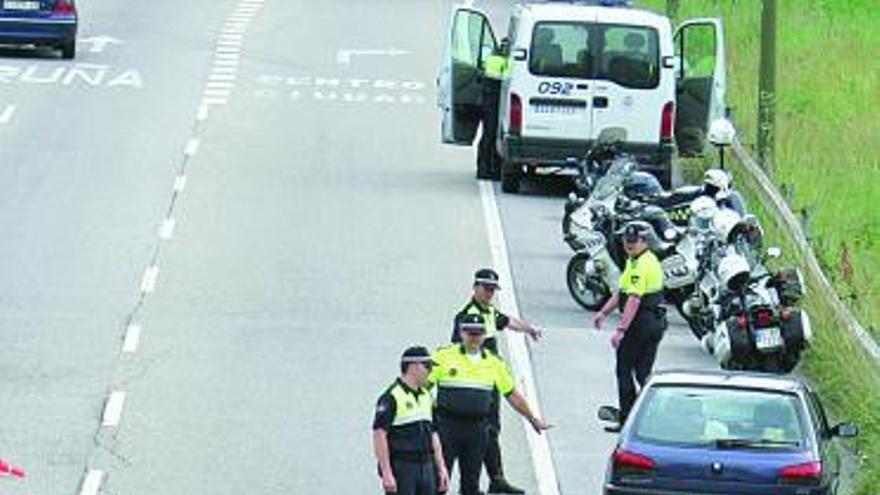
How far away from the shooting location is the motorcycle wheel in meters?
28.9

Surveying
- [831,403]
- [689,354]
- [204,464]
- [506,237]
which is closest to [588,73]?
[506,237]

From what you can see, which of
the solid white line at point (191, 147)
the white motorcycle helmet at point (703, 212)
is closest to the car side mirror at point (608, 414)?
the white motorcycle helmet at point (703, 212)

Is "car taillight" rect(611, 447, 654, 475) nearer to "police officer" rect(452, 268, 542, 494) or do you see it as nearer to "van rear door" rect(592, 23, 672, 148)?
"police officer" rect(452, 268, 542, 494)

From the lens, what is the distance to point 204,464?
72.7 ft

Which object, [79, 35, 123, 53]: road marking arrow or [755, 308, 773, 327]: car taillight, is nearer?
[755, 308, 773, 327]: car taillight

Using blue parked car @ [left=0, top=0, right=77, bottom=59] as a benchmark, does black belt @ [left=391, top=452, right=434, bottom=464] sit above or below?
above

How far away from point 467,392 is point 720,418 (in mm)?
2023

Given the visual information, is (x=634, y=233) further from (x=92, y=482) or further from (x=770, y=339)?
(x=92, y=482)

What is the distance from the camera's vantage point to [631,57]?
118ft

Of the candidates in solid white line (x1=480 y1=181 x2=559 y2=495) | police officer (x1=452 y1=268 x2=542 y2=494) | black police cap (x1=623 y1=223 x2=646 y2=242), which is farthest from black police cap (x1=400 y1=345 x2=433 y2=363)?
black police cap (x1=623 y1=223 x2=646 y2=242)

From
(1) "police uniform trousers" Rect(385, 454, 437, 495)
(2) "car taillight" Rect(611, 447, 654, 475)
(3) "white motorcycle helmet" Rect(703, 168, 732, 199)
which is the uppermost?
(2) "car taillight" Rect(611, 447, 654, 475)

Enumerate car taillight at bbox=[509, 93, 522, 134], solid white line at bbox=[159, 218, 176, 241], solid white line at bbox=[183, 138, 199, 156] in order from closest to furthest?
solid white line at bbox=[159, 218, 176, 241], car taillight at bbox=[509, 93, 522, 134], solid white line at bbox=[183, 138, 199, 156]

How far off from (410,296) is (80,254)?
152 inches

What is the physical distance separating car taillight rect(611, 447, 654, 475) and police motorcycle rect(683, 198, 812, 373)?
6752mm
